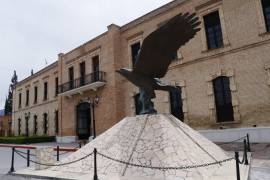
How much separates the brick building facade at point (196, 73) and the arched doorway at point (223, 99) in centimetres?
6

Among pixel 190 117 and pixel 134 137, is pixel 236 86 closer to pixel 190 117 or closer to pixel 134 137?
pixel 190 117

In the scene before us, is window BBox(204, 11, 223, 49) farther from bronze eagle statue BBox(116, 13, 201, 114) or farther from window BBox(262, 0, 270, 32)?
bronze eagle statue BBox(116, 13, 201, 114)

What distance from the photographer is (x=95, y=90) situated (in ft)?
70.6

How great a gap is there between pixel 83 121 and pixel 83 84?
3.63m

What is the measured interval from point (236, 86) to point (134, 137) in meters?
8.85

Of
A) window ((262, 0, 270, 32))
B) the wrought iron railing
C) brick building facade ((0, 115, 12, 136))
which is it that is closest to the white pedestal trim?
the wrought iron railing

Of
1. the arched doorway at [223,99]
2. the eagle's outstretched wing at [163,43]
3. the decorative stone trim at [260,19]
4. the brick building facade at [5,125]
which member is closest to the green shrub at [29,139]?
the arched doorway at [223,99]

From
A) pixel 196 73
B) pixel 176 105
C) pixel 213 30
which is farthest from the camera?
pixel 176 105

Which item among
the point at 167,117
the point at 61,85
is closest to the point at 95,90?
the point at 61,85

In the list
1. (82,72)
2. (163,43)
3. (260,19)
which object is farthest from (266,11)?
(82,72)

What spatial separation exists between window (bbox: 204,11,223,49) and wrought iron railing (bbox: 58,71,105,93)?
903 centimetres

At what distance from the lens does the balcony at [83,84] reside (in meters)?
20.9

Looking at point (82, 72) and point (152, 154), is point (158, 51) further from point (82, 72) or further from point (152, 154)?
point (82, 72)

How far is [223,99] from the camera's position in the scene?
14781 millimetres
